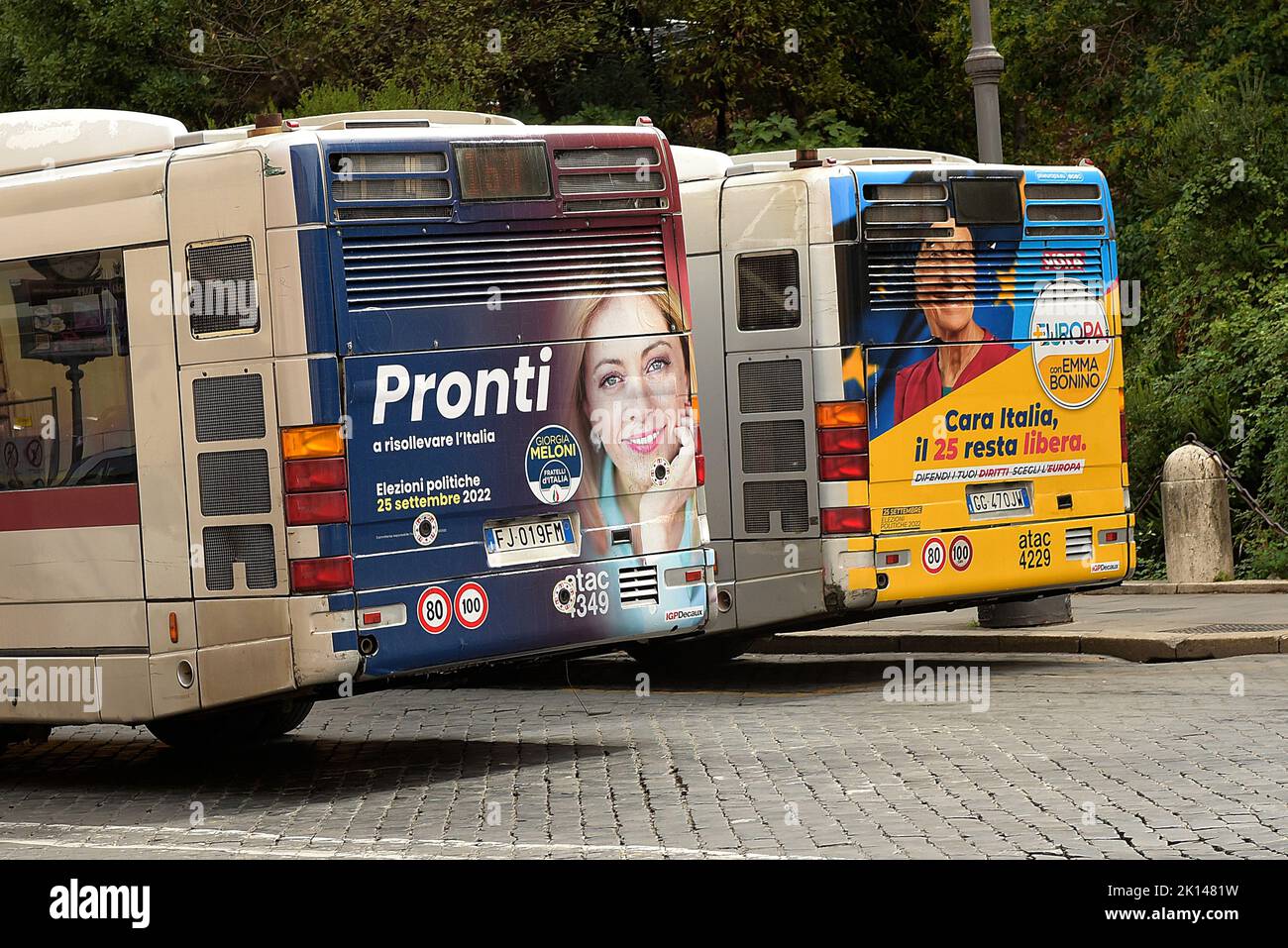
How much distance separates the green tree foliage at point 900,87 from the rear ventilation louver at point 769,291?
8401 mm

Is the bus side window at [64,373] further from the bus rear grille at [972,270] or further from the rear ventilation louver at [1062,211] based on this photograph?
the rear ventilation louver at [1062,211]

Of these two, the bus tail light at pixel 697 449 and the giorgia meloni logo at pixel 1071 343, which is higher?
the giorgia meloni logo at pixel 1071 343

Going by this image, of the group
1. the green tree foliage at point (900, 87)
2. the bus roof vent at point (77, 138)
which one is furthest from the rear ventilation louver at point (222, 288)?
the green tree foliage at point (900, 87)

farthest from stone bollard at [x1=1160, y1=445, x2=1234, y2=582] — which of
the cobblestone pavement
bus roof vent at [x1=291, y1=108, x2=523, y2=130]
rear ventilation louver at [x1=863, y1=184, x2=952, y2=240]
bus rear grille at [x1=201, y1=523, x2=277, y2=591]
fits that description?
bus rear grille at [x1=201, y1=523, x2=277, y2=591]

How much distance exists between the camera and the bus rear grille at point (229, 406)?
31.9 feet

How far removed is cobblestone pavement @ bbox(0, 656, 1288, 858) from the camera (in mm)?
8031

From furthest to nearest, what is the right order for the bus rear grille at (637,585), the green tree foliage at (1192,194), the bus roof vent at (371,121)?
the green tree foliage at (1192,194), the bus rear grille at (637,585), the bus roof vent at (371,121)

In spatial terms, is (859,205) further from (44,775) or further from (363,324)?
(44,775)

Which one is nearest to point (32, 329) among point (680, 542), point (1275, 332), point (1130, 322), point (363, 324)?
point (363, 324)

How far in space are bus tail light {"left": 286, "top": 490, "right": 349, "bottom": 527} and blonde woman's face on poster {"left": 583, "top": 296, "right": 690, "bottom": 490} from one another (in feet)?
5.25

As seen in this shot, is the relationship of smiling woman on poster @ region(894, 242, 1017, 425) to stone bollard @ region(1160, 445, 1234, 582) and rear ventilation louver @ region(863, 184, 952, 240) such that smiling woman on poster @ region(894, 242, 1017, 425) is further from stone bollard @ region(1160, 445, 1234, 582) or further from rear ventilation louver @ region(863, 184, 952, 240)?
stone bollard @ region(1160, 445, 1234, 582)

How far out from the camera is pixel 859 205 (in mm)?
13039

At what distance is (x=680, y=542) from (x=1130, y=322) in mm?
15777

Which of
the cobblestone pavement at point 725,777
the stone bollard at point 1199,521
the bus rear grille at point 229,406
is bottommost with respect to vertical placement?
the cobblestone pavement at point 725,777
